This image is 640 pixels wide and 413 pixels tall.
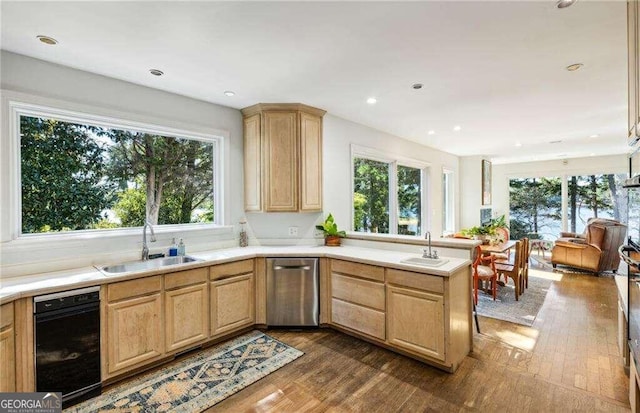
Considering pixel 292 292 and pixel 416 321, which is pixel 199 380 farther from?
pixel 416 321

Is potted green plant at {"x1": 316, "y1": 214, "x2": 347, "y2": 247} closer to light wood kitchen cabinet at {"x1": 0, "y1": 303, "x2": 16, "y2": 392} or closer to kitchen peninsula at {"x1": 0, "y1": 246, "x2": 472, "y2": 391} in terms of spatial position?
kitchen peninsula at {"x1": 0, "y1": 246, "x2": 472, "y2": 391}

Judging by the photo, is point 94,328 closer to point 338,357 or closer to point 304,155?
point 338,357

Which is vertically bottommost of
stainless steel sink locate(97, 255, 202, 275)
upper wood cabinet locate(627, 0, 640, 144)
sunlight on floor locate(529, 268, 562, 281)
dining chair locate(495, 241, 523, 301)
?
sunlight on floor locate(529, 268, 562, 281)

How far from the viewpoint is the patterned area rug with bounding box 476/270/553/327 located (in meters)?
3.65

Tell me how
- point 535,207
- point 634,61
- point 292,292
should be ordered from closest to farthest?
point 634,61 < point 292,292 < point 535,207

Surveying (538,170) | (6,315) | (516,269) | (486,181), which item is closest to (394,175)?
(516,269)

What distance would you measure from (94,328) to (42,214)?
115 centimetres

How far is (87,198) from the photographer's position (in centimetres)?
276

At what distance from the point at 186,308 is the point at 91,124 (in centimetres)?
198

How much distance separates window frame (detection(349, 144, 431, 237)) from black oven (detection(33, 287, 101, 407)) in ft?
10.3

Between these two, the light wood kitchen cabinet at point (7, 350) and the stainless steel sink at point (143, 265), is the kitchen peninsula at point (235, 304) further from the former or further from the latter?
the stainless steel sink at point (143, 265)

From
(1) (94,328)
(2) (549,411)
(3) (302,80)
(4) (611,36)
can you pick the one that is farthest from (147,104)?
(2) (549,411)

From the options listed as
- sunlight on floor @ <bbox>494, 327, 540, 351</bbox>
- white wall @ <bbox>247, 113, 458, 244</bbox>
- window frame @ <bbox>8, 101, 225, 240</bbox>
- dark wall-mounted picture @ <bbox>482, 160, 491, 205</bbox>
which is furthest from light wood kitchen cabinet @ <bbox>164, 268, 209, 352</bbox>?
dark wall-mounted picture @ <bbox>482, 160, 491, 205</bbox>

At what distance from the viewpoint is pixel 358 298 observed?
2994 mm
